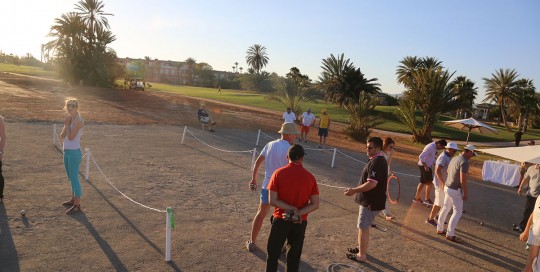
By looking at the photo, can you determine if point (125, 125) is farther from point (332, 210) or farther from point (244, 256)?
point (244, 256)

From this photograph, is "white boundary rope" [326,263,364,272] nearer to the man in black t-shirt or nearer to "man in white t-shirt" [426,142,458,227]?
the man in black t-shirt

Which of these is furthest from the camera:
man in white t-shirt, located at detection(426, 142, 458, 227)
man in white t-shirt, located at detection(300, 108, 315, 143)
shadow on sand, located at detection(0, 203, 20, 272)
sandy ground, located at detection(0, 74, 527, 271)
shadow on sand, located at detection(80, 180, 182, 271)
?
man in white t-shirt, located at detection(300, 108, 315, 143)

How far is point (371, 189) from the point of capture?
512 centimetres

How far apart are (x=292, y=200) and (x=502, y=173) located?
13.0 m

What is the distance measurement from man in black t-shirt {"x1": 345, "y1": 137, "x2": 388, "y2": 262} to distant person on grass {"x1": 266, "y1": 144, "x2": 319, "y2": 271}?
3.72 ft

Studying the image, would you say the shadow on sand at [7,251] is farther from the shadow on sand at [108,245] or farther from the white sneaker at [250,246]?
the white sneaker at [250,246]

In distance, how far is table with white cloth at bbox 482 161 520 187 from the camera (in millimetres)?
13375

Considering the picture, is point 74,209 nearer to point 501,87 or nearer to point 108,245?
point 108,245

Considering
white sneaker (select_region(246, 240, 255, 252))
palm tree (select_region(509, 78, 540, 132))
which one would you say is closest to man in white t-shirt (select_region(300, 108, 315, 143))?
white sneaker (select_region(246, 240, 255, 252))

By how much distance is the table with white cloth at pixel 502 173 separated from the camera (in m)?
13.4

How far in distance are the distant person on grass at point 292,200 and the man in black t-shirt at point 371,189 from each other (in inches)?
44.6

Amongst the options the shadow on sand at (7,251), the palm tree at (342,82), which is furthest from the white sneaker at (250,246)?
the palm tree at (342,82)

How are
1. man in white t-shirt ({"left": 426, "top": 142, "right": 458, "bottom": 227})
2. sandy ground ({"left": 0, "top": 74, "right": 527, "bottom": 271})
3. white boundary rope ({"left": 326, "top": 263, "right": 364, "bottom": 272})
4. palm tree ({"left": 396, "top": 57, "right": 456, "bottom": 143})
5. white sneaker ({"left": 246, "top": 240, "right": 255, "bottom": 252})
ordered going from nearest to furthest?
sandy ground ({"left": 0, "top": 74, "right": 527, "bottom": 271}), white boundary rope ({"left": 326, "top": 263, "right": 364, "bottom": 272}), white sneaker ({"left": 246, "top": 240, "right": 255, "bottom": 252}), man in white t-shirt ({"left": 426, "top": 142, "right": 458, "bottom": 227}), palm tree ({"left": 396, "top": 57, "right": 456, "bottom": 143})

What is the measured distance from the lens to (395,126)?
3722 centimetres
